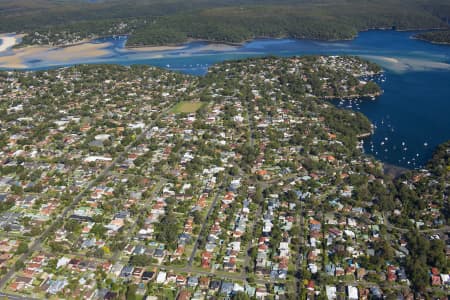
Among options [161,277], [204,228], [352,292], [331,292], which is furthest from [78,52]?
[352,292]

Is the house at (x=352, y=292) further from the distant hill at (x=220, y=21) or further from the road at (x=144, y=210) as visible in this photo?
the distant hill at (x=220, y=21)

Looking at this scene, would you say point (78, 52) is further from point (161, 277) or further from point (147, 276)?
point (161, 277)

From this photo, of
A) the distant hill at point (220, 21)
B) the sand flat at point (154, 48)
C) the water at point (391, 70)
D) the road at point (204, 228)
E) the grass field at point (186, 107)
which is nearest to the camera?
the road at point (204, 228)

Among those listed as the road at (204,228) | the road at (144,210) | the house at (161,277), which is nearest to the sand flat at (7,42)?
the road at (144,210)

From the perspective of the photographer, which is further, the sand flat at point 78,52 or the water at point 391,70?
the sand flat at point 78,52

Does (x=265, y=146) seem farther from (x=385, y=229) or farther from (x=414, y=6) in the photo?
(x=414, y=6)

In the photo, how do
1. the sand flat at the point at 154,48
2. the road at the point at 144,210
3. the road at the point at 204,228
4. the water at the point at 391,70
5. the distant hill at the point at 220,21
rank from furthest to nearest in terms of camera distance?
the distant hill at the point at 220,21
the sand flat at the point at 154,48
the water at the point at 391,70
the road at the point at 144,210
the road at the point at 204,228

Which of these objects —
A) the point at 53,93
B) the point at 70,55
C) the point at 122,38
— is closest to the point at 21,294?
the point at 53,93

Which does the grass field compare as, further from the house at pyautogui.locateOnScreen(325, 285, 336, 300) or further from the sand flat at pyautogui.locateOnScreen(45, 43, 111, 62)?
the sand flat at pyautogui.locateOnScreen(45, 43, 111, 62)
